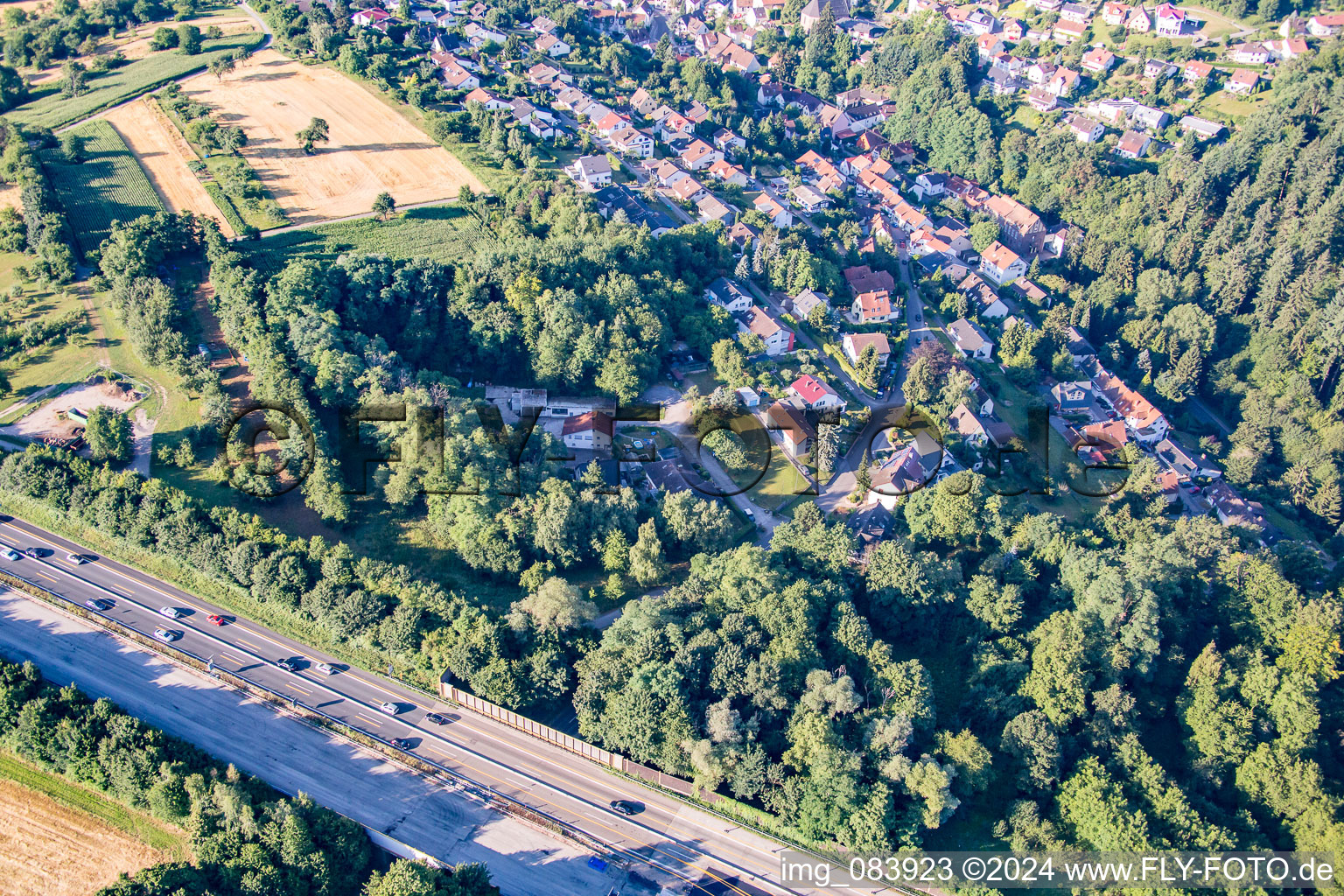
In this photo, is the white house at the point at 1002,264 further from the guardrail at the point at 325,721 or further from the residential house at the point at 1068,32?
the guardrail at the point at 325,721

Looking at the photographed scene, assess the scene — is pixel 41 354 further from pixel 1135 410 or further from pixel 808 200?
pixel 1135 410

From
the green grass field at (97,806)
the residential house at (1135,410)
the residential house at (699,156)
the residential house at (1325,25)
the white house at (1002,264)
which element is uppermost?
the residential house at (1325,25)

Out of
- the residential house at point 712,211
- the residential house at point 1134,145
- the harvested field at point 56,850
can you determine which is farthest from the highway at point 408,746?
the residential house at point 1134,145

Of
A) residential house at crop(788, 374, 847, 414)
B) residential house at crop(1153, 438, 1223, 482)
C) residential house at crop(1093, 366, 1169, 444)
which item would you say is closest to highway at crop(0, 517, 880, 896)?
residential house at crop(788, 374, 847, 414)

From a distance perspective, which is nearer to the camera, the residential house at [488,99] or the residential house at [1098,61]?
the residential house at [488,99]

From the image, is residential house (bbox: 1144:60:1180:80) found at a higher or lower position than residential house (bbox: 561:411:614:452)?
higher

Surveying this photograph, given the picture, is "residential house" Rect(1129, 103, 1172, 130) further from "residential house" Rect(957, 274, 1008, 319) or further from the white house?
"residential house" Rect(957, 274, 1008, 319)
